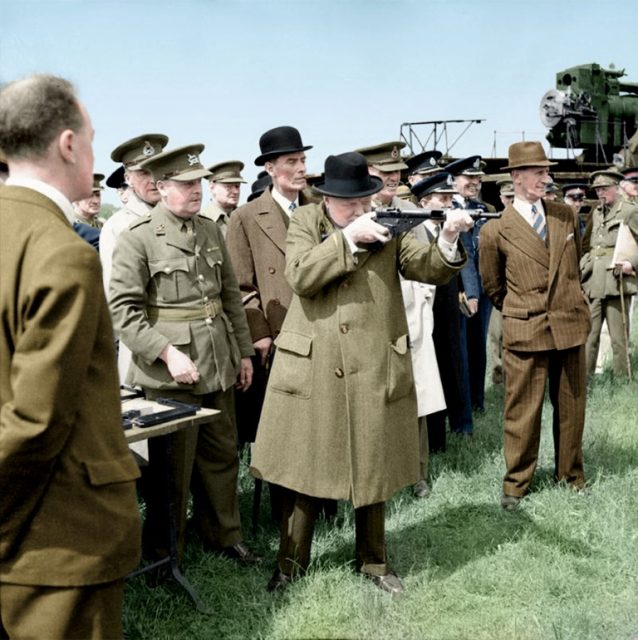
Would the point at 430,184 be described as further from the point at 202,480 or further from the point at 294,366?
the point at 202,480

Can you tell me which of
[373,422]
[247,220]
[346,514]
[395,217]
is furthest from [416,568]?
[247,220]

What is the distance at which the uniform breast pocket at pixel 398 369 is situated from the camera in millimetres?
4016

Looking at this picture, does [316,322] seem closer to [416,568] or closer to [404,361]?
[404,361]

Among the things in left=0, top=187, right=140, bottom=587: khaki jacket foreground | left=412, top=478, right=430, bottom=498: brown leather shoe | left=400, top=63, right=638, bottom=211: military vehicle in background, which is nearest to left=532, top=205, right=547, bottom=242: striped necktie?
left=412, top=478, right=430, bottom=498: brown leather shoe

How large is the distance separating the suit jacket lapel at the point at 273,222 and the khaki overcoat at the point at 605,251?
17.6ft

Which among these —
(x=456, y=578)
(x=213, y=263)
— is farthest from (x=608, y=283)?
(x=213, y=263)

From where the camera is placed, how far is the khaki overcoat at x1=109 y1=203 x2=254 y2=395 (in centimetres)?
422

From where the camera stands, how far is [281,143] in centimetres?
516

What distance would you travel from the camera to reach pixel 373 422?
13.1 ft

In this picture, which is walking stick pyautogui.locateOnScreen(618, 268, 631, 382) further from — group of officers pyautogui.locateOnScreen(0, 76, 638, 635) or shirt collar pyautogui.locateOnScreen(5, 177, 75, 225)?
shirt collar pyautogui.locateOnScreen(5, 177, 75, 225)

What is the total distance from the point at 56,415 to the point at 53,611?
0.56 m

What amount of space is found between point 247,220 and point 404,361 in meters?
1.63

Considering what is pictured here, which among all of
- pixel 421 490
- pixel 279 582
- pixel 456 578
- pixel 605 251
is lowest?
pixel 421 490

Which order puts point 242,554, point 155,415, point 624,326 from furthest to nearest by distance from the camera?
point 624,326 → point 242,554 → point 155,415
